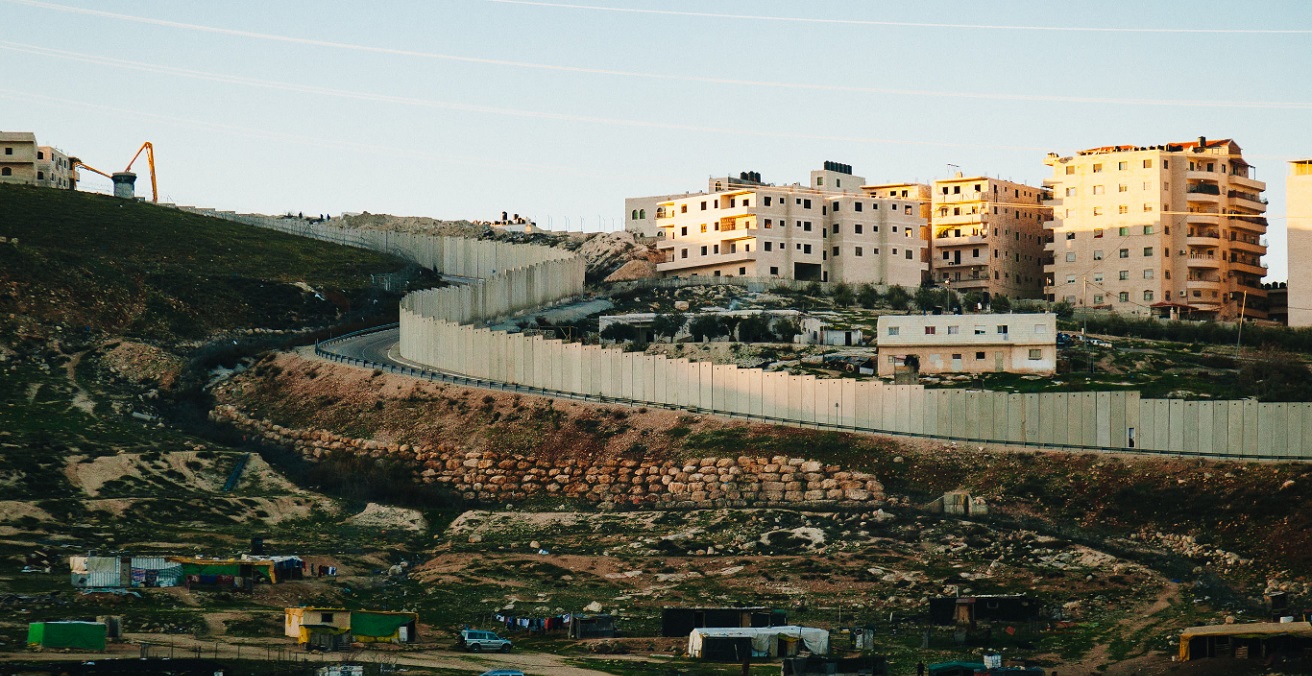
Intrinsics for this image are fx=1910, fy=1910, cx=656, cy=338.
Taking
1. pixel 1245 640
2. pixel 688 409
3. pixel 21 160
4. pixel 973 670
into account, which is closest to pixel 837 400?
pixel 688 409

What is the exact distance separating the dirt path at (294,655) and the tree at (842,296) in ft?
228

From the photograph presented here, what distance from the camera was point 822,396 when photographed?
84.6 metres

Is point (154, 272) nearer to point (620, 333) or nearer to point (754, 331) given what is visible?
point (620, 333)

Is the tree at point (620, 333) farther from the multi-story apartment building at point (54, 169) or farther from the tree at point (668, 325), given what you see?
the multi-story apartment building at point (54, 169)

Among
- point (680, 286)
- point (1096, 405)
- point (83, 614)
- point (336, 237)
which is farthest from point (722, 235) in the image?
point (83, 614)

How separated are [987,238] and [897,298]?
2587cm

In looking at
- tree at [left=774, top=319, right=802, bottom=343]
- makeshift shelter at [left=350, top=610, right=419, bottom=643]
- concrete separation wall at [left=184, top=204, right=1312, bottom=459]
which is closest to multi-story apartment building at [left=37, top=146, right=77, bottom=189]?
concrete separation wall at [left=184, top=204, right=1312, bottom=459]

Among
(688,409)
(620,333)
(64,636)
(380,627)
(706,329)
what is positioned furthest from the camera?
(620,333)

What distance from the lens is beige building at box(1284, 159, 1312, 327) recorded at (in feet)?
410

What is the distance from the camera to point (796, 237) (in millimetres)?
135625

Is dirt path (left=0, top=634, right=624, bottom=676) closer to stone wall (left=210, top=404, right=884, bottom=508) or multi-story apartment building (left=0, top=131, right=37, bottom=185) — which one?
stone wall (left=210, top=404, right=884, bottom=508)

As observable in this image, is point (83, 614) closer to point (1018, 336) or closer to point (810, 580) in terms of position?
point (810, 580)

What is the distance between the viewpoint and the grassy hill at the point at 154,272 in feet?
369

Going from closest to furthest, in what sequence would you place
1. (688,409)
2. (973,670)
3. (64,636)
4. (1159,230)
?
1. (973,670)
2. (64,636)
3. (688,409)
4. (1159,230)
